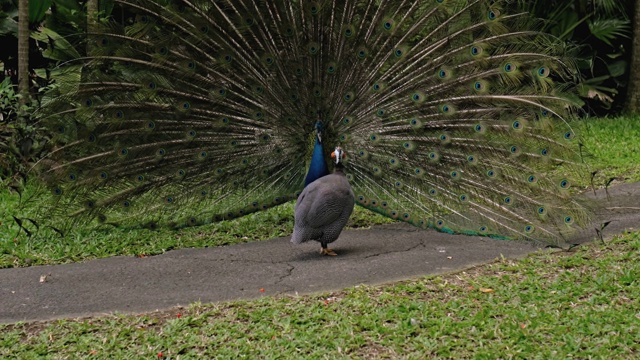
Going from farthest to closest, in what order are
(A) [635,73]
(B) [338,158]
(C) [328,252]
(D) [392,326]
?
(A) [635,73] < (C) [328,252] < (B) [338,158] < (D) [392,326]

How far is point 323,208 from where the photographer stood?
584 centimetres

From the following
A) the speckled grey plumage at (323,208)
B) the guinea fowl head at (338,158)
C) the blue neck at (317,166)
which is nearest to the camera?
the speckled grey plumage at (323,208)

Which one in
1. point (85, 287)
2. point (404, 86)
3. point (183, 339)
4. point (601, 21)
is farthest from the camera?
point (601, 21)

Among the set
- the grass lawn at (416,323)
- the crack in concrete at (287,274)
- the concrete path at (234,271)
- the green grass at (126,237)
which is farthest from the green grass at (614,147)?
the crack in concrete at (287,274)

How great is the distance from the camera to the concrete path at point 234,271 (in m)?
5.38

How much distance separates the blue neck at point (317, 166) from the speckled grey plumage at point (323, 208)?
153 millimetres

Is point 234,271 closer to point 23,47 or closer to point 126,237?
point 126,237

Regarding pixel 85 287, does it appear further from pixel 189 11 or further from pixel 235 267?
pixel 189 11

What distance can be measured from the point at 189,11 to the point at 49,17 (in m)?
4.82

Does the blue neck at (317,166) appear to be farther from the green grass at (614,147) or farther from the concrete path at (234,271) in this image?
the green grass at (614,147)

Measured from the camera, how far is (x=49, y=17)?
10.6m

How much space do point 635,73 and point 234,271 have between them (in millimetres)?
9982

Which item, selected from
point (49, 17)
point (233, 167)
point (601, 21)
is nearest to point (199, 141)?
point (233, 167)

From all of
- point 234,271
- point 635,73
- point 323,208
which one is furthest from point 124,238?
point 635,73
